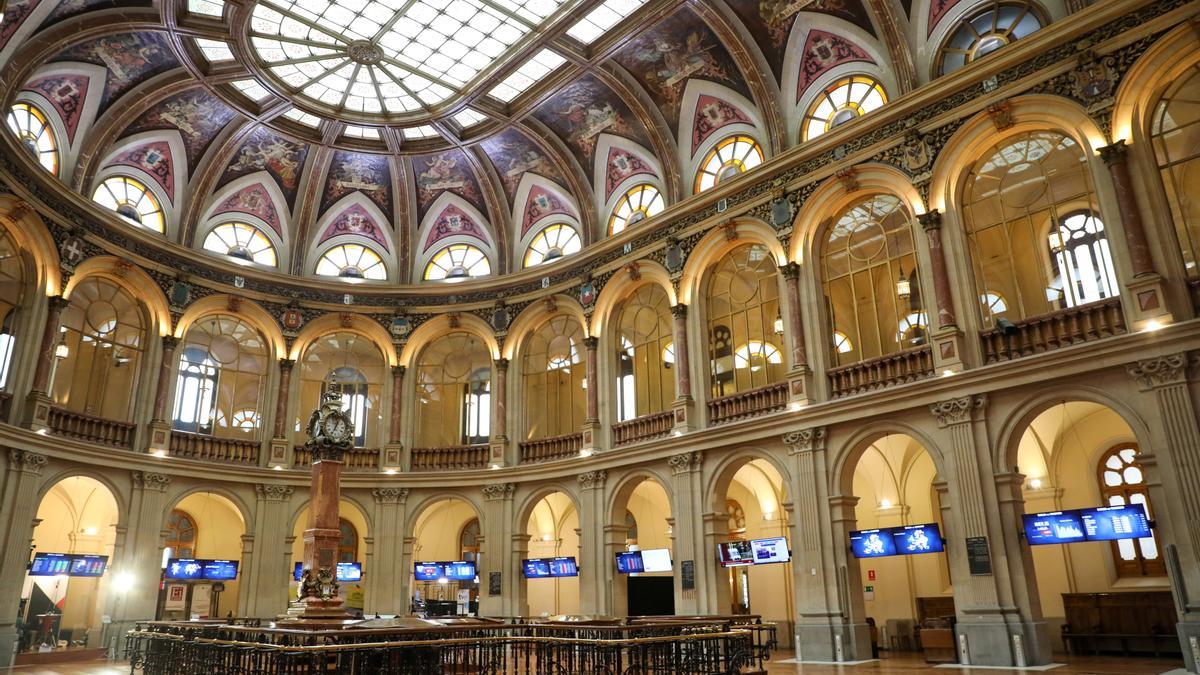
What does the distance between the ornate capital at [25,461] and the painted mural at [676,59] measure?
18.1 meters

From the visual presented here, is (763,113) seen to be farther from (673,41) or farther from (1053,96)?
(1053,96)

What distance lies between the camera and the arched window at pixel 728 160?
2256 cm

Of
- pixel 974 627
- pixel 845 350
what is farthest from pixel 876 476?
pixel 974 627

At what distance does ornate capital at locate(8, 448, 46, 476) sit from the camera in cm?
1973

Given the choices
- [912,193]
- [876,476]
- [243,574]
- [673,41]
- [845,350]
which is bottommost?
[243,574]

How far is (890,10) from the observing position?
18969 millimetres

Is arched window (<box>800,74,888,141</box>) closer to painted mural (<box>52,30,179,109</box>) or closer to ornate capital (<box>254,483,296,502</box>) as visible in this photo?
painted mural (<box>52,30,179,109</box>)

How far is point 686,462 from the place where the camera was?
850 inches

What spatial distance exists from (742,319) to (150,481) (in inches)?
671

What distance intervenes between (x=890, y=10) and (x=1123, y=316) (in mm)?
8603

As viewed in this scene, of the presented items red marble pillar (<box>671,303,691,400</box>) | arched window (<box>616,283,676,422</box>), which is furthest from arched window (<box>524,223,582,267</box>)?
red marble pillar (<box>671,303,691,400</box>)

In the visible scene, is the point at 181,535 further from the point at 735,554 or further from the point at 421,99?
the point at 735,554

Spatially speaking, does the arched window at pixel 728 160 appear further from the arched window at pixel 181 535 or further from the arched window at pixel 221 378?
the arched window at pixel 181 535

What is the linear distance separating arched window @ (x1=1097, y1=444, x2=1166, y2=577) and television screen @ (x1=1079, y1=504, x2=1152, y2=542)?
4755 mm
